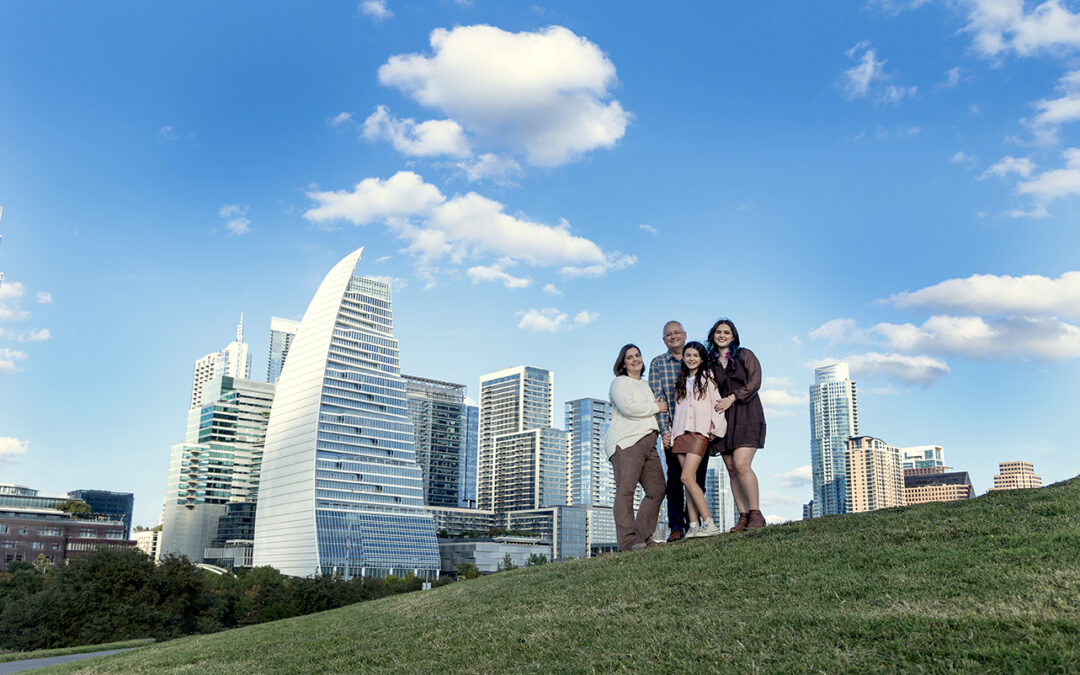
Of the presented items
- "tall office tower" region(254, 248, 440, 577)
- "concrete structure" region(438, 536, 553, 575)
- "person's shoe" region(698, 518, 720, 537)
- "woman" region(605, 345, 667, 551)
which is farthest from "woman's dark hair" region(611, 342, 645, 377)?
"concrete structure" region(438, 536, 553, 575)

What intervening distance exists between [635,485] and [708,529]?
1328 mm

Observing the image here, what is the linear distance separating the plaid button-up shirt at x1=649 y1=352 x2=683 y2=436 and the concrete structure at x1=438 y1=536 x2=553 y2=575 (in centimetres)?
15239

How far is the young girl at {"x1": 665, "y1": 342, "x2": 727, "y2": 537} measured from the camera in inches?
466

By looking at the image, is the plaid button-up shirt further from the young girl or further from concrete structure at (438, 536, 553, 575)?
concrete structure at (438, 536, 553, 575)

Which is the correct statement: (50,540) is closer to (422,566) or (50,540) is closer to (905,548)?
(422,566)

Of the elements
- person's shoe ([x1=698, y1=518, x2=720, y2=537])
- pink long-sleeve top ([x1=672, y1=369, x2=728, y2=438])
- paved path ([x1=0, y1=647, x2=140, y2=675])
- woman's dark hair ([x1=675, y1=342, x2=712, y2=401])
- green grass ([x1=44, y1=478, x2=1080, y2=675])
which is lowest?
paved path ([x1=0, y1=647, x2=140, y2=675])

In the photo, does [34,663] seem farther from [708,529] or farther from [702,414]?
[702,414]

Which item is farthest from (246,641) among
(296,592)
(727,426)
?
(296,592)

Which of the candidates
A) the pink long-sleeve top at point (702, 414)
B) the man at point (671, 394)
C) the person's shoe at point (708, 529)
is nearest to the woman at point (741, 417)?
the pink long-sleeve top at point (702, 414)

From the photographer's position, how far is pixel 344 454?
460ft

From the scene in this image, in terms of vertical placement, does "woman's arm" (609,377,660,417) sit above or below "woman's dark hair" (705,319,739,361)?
below

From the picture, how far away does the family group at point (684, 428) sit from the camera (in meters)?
11.7

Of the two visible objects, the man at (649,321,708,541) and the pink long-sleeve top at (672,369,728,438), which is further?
the man at (649,321,708,541)

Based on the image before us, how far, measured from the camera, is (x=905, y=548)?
8172mm
